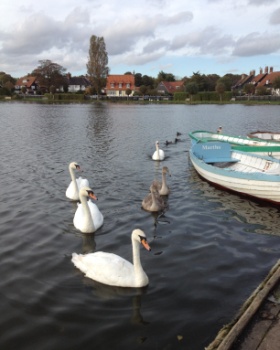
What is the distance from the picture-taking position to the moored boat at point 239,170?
40.4 feet

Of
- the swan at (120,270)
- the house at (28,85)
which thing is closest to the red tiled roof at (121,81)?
the house at (28,85)

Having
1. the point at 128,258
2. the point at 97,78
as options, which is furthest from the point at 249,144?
the point at 97,78

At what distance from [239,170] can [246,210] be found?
4280mm

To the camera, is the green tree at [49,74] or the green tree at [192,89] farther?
the green tree at [49,74]

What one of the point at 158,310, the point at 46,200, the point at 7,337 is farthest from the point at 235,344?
the point at 46,200

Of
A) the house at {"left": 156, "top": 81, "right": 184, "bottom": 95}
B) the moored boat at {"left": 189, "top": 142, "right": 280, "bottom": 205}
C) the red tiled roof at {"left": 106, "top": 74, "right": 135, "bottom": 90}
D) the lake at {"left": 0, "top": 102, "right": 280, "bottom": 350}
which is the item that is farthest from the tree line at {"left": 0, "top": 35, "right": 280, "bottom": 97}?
the lake at {"left": 0, "top": 102, "right": 280, "bottom": 350}

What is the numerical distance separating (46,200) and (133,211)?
3461 mm

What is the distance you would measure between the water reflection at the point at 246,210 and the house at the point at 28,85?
13276 centimetres

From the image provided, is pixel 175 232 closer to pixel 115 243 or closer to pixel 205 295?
pixel 115 243

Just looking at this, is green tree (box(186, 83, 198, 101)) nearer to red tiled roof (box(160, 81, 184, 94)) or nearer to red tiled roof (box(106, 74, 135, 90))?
red tiled roof (box(160, 81, 184, 94))

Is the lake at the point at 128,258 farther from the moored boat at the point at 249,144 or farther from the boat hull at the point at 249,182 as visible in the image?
the moored boat at the point at 249,144

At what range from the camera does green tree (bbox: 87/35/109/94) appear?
108 meters

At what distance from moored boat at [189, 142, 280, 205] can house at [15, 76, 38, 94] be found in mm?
129628

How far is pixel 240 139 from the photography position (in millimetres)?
22406
